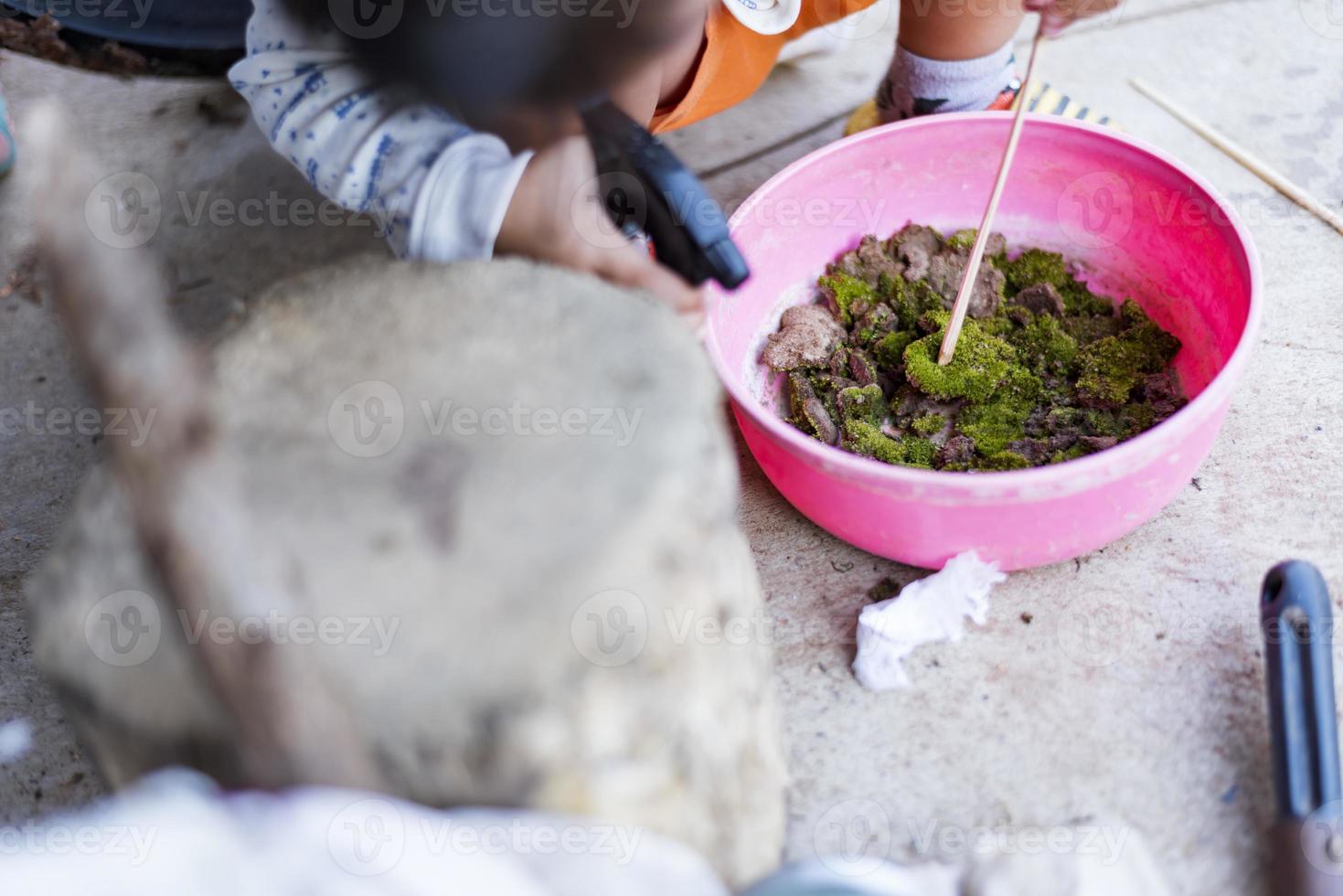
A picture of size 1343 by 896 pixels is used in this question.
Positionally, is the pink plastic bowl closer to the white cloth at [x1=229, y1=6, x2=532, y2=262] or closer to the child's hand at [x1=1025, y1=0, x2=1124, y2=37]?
the child's hand at [x1=1025, y1=0, x2=1124, y2=37]

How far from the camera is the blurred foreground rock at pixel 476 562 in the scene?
61cm

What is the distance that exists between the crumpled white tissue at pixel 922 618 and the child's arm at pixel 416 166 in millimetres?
424

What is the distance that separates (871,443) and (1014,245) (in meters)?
0.46

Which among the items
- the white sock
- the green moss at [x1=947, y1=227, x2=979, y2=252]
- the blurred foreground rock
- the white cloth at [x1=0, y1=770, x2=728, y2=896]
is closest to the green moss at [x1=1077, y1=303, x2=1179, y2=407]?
the green moss at [x1=947, y1=227, x2=979, y2=252]

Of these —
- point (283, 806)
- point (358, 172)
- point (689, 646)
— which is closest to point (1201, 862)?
point (689, 646)

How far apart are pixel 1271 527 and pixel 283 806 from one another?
42.6 inches

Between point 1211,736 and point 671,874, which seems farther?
point 1211,736

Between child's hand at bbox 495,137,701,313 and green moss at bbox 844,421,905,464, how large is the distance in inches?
13.6

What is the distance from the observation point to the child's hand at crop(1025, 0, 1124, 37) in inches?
39.8

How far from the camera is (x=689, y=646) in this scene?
0.68 m

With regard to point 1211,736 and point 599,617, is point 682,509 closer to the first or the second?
point 599,617

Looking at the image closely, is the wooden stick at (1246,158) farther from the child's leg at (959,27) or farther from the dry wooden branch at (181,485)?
the dry wooden branch at (181,485)

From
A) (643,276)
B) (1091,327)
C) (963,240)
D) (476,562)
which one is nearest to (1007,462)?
(1091,327)

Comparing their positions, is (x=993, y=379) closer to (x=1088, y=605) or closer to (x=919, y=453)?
(x=919, y=453)
